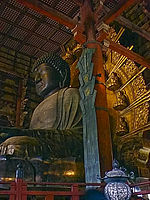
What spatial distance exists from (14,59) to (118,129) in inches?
144

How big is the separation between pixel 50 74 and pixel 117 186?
121 inches

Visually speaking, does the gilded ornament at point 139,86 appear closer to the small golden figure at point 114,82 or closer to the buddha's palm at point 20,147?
the small golden figure at point 114,82

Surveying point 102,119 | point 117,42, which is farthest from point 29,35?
point 102,119

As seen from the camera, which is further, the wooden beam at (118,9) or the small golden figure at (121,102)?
the small golden figure at (121,102)

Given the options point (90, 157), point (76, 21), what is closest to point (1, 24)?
point (76, 21)

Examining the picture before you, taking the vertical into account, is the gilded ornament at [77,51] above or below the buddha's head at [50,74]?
above

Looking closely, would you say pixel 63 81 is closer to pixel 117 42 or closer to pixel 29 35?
pixel 117 42

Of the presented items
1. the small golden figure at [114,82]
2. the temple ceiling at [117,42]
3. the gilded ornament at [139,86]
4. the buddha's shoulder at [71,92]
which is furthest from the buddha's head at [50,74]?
the gilded ornament at [139,86]

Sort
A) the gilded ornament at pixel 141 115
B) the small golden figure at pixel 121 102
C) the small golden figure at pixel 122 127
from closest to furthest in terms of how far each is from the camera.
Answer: the gilded ornament at pixel 141 115, the small golden figure at pixel 122 127, the small golden figure at pixel 121 102

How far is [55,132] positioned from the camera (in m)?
3.12

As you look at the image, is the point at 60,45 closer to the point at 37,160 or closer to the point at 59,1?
the point at 59,1

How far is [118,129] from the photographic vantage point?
197 inches

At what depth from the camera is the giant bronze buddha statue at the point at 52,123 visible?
9.14 feet

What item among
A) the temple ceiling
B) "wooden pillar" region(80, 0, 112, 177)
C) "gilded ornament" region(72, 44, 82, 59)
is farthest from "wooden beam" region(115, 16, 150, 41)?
"gilded ornament" region(72, 44, 82, 59)
